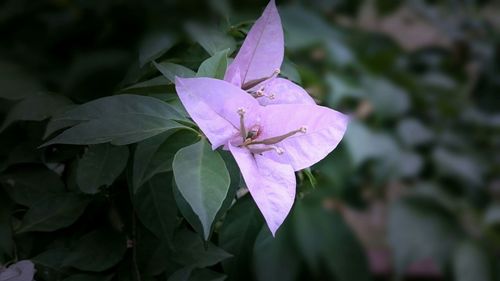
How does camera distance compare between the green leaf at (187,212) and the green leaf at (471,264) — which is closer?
the green leaf at (187,212)

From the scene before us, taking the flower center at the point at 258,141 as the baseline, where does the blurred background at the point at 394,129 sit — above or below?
below

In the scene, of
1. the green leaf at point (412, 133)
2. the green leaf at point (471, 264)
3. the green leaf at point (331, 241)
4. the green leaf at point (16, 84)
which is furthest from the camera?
the green leaf at point (412, 133)

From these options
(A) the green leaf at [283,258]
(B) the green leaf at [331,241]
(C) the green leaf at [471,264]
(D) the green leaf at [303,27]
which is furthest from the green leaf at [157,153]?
(C) the green leaf at [471,264]

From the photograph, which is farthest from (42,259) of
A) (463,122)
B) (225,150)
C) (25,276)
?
(463,122)

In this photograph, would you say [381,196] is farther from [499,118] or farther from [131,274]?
[131,274]

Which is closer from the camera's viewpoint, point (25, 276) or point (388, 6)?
point (25, 276)

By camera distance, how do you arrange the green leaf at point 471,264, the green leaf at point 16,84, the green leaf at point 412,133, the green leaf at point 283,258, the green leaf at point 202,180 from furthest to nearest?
the green leaf at point 412,133
the green leaf at point 471,264
the green leaf at point 283,258
the green leaf at point 16,84
the green leaf at point 202,180

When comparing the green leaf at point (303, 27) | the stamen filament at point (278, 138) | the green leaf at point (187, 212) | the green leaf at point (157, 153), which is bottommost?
the green leaf at point (303, 27)

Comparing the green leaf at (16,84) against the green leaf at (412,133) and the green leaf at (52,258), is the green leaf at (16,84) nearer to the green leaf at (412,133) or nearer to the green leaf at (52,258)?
the green leaf at (52,258)
